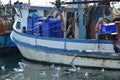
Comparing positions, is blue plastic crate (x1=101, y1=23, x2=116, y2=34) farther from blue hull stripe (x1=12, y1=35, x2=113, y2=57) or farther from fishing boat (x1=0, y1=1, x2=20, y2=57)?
fishing boat (x1=0, y1=1, x2=20, y2=57)

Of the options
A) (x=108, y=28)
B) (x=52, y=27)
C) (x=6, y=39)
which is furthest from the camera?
(x=6, y=39)

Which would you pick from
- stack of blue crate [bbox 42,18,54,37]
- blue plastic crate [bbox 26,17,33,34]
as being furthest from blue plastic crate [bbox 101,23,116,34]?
blue plastic crate [bbox 26,17,33,34]

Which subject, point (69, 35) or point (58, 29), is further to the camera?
point (69, 35)

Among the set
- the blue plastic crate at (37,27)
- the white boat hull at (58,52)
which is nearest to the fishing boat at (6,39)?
the white boat hull at (58,52)

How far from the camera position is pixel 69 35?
2209cm

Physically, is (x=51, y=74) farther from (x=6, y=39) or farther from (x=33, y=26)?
(x=6, y=39)

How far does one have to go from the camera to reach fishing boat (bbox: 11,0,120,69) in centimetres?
2000

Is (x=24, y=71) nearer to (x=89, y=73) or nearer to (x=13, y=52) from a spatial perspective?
(x=89, y=73)

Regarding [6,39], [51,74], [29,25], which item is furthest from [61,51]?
[6,39]

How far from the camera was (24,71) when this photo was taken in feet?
66.8

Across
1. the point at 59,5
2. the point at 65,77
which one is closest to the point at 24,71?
the point at 65,77

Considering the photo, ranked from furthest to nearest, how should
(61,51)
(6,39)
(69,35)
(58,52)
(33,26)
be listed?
(6,39), (33,26), (69,35), (58,52), (61,51)

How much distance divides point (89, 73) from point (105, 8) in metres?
3.37

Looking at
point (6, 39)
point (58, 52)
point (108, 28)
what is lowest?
point (58, 52)
